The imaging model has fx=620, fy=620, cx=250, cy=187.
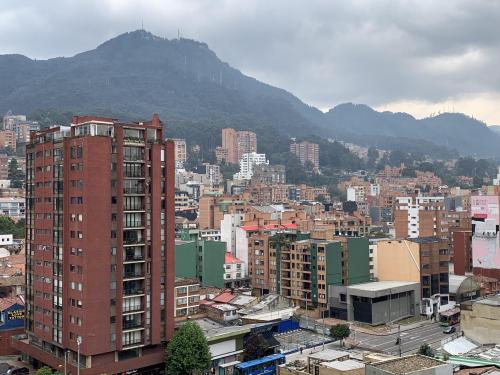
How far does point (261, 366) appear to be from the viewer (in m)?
42.1

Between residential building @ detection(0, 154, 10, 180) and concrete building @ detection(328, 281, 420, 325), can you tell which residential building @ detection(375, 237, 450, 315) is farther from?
residential building @ detection(0, 154, 10, 180)

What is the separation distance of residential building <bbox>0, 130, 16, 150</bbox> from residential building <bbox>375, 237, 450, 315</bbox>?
13112 centimetres

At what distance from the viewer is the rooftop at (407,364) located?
29453 millimetres

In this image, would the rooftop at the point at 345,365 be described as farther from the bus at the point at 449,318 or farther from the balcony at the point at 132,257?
the bus at the point at 449,318

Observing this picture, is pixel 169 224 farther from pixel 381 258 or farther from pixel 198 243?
pixel 381 258

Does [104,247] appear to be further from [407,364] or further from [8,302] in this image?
[407,364]

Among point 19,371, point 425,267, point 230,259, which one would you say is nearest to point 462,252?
point 425,267

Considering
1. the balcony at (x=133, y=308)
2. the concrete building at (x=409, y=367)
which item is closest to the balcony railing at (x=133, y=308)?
the balcony at (x=133, y=308)

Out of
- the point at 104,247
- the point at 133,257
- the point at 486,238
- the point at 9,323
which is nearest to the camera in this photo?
the point at 104,247

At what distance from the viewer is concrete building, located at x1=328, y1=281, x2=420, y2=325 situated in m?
58.9

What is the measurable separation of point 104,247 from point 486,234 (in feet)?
165

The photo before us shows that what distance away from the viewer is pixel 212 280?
69.3 metres

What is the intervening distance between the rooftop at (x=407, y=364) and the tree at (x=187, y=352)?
14017 millimetres

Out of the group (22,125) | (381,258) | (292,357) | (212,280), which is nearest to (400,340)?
(292,357)
